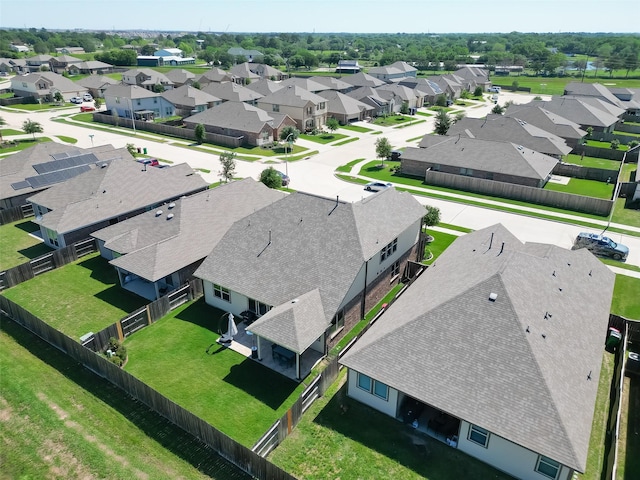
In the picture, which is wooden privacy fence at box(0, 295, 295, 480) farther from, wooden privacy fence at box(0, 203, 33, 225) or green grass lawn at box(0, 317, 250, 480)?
wooden privacy fence at box(0, 203, 33, 225)

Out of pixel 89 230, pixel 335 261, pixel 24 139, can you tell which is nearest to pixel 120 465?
pixel 335 261

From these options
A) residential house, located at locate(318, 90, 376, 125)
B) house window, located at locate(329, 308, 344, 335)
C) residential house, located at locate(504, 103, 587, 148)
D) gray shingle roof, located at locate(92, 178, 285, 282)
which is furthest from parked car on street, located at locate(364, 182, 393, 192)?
residential house, located at locate(318, 90, 376, 125)

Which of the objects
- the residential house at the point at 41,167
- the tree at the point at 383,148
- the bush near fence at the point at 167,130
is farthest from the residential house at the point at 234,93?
the residential house at the point at 41,167

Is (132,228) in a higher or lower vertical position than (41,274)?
higher

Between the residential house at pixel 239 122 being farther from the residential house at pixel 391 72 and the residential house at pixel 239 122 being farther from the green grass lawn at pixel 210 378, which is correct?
the residential house at pixel 391 72

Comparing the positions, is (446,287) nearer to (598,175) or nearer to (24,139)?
(598,175)

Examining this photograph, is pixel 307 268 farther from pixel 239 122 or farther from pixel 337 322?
pixel 239 122

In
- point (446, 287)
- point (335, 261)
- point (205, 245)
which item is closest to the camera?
point (446, 287)
